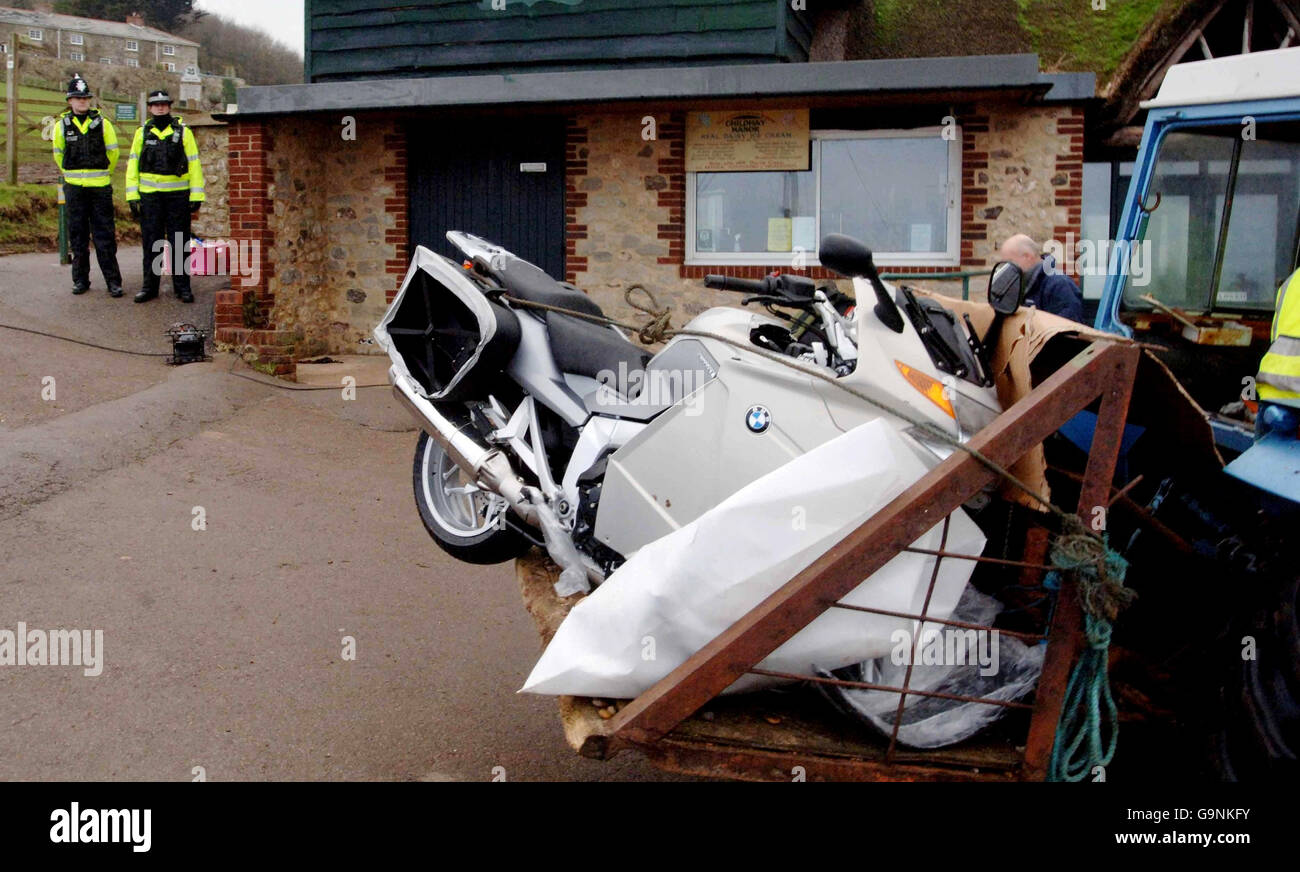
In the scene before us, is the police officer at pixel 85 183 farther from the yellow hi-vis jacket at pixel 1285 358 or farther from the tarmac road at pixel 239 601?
the yellow hi-vis jacket at pixel 1285 358

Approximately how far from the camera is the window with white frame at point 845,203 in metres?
10.4

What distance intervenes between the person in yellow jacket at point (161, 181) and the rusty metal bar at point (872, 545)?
9.73m

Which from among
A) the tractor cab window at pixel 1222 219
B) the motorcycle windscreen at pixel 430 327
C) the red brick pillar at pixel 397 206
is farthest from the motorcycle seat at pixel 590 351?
the red brick pillar at pixel 397 206

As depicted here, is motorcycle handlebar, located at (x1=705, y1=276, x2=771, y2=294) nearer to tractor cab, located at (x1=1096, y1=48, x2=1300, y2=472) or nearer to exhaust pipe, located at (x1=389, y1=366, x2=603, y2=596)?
exhaust pipe, located at (x1=389, y1=366, x2=603, y2=596)

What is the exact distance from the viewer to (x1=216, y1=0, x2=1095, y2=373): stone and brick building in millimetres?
10031

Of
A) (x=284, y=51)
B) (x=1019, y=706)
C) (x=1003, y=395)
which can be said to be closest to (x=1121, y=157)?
(x=1003, y=395)

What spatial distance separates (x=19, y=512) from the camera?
6.20 meters

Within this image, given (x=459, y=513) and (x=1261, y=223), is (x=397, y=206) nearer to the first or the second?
(x=459, y=513)

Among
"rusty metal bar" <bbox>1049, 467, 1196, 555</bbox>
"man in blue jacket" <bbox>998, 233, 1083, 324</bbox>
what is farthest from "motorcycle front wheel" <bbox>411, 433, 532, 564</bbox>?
"man in blue jacket" <bbox>998, 233, 1083, 324</bbox>

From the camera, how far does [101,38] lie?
145 feet

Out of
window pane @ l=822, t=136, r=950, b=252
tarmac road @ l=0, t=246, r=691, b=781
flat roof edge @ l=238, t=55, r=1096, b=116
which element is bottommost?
tarmac road @ l=0, t=246, r=691, b=781

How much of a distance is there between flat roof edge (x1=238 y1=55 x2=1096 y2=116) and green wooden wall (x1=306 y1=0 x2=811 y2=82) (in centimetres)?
106
